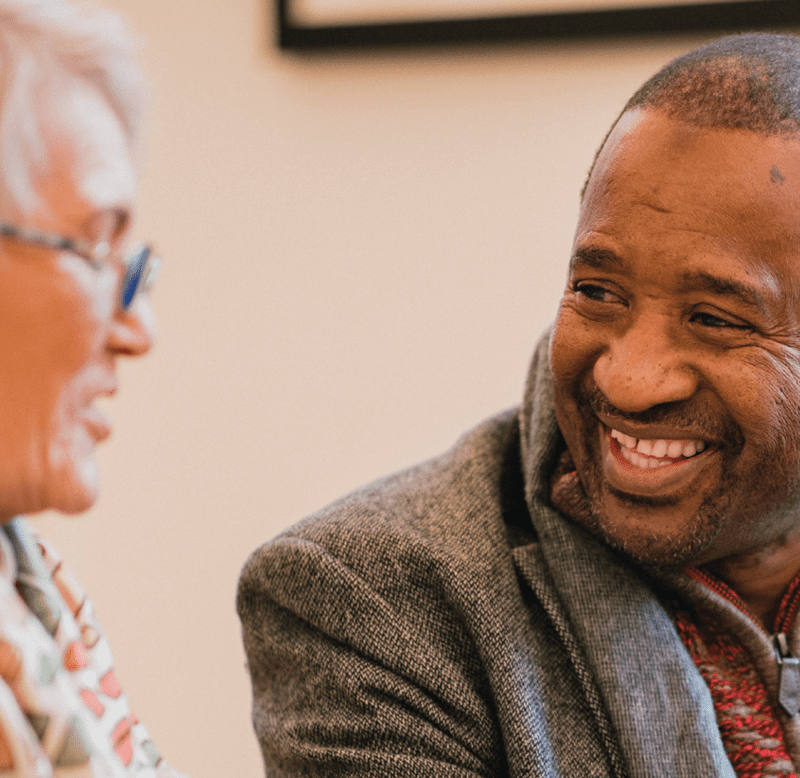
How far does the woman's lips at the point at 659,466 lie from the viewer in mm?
1074

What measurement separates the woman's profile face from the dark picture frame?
1095 millimetres

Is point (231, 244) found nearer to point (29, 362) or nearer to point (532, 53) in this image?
point (532, 53)

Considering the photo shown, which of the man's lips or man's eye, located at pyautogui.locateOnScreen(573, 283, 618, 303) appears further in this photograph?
man's eye, located at pyautogui.locateOnScreen(573, 283, 618, 303)

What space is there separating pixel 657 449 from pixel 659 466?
0.02 m

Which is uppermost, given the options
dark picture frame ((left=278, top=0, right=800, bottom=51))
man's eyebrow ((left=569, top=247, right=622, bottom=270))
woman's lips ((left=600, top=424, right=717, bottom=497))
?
dark picture frame ((left=278, top=0, right=800, bottom=51))

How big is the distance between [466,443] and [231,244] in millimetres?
707

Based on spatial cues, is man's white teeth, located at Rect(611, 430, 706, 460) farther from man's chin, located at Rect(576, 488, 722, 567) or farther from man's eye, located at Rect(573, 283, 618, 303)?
man's eye, located at Rect(573, 283, 618, 303)

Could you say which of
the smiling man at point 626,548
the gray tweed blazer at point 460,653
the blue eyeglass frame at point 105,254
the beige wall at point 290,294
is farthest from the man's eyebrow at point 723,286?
the beige wall at point 290,294

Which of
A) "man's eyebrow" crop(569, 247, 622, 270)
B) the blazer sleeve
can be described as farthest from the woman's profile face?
"man's eyebrow" crop(569, 247, 622, 270)

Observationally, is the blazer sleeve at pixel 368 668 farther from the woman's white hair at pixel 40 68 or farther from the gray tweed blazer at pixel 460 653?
the woman's white hair at pixel 40 68

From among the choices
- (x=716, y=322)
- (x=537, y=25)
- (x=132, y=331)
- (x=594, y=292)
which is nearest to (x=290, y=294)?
(x=537, y=25)

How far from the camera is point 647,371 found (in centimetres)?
104

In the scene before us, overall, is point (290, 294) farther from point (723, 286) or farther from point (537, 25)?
point (723, 286)

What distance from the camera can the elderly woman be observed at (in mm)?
612
